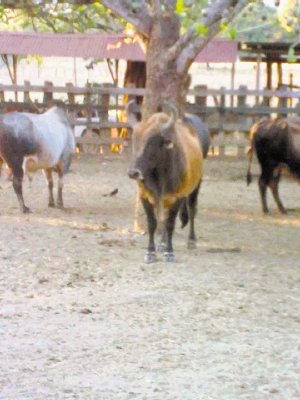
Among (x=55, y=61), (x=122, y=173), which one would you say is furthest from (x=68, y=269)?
(x=55, y=61)

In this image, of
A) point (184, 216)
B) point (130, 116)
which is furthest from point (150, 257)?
point (184, 216)

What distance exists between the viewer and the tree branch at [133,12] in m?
10.9

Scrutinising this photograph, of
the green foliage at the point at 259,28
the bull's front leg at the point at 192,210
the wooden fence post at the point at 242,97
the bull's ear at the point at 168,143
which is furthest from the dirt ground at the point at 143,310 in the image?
the wooden fence post at the point at 242,97

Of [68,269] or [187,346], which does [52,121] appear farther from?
[187,346]

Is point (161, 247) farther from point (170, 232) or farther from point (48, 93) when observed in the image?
point (48, 93)

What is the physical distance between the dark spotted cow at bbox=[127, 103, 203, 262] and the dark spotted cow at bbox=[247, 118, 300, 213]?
343cm

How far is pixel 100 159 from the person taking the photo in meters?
19.8

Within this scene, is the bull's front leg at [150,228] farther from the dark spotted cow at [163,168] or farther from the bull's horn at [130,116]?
the bull's horn at [130,116]

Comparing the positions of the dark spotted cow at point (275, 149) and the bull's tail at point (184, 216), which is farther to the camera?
the dark spotted cow at point (275, 149)

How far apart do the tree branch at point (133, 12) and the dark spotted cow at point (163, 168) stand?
121cm

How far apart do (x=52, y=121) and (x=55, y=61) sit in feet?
135

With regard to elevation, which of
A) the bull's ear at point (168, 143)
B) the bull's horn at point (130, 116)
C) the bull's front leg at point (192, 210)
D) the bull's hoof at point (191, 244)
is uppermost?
the bull's horn at point (130, 116)

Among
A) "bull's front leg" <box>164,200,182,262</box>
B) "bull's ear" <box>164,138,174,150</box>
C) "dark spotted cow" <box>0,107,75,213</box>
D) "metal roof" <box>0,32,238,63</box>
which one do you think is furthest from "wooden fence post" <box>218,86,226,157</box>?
"bull's ear" <box>164,138,174,150</box>

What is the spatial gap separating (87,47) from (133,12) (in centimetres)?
1200
